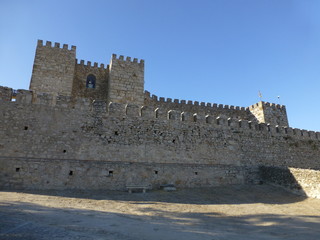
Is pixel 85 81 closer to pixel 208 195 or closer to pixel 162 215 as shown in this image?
pixel 208 195

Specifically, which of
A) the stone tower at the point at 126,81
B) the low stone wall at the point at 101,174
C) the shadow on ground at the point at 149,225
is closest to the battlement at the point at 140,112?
the low stone wall at the point at 101,174

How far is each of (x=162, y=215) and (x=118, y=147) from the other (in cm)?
472

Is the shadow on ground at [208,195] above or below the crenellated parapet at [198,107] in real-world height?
below

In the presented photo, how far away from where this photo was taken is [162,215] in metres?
6.63

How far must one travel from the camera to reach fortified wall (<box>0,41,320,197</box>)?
30.6 ft

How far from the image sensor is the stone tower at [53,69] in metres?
14.9

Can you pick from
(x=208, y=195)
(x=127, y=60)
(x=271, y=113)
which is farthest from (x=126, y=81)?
(x=271, y=113)

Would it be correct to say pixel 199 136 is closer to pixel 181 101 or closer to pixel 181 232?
pixel 181 232

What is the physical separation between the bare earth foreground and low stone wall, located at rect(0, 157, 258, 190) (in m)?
0.56

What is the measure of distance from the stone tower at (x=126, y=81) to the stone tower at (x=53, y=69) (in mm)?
2935

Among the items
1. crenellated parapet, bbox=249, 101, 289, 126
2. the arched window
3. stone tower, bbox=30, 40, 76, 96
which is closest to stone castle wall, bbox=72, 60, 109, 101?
the arched window

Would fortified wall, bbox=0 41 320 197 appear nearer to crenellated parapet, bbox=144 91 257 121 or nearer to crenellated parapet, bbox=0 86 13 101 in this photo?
crenellated parapet, bbox=0 86 13 101

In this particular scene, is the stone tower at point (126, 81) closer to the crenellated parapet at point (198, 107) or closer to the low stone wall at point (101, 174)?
the crenellated parapet at point (198, 107)

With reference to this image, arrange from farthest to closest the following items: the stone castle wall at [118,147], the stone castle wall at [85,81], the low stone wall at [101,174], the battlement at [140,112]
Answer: the stone castle wall at [85,81]
the battlement at [140,112]
the stone castle wall at [118,147]
the low stone wall at [101,174]
